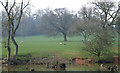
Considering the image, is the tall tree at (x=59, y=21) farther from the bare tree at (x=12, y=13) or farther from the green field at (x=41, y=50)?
the bare tree at (x=12, y=13)

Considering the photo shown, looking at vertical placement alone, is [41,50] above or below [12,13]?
below

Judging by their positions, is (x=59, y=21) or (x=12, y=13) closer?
(x=12, y=13)

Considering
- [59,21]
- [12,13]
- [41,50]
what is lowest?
[41,50]

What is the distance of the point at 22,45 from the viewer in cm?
3628

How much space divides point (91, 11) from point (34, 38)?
38.5 feet

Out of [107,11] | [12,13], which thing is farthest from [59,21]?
[12,13]

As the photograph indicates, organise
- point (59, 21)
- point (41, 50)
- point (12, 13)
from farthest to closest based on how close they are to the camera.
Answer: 1. point (59, 21)
2. point (41, 50)
3. point (12, 13)

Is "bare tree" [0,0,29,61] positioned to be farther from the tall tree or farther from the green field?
the tall tree

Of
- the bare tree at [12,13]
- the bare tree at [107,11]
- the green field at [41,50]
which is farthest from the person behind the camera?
the bare tree at [107,11]

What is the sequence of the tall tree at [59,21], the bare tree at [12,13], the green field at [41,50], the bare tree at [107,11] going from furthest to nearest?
the tall tree at [59,21] → the bare tree at [107,11] → the green field at [41,50] → the bare tree at [12,13]

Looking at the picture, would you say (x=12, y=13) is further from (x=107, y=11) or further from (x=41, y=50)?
(x=107, y=11)

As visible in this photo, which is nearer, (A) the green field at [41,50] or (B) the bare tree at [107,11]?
(A) the green field at [41,50]

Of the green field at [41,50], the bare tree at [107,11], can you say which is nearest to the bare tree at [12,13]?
the green field at [41,50]

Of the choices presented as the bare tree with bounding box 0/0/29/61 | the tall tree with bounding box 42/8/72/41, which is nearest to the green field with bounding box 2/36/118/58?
the bare tree with bounding box 0/0/29/61
